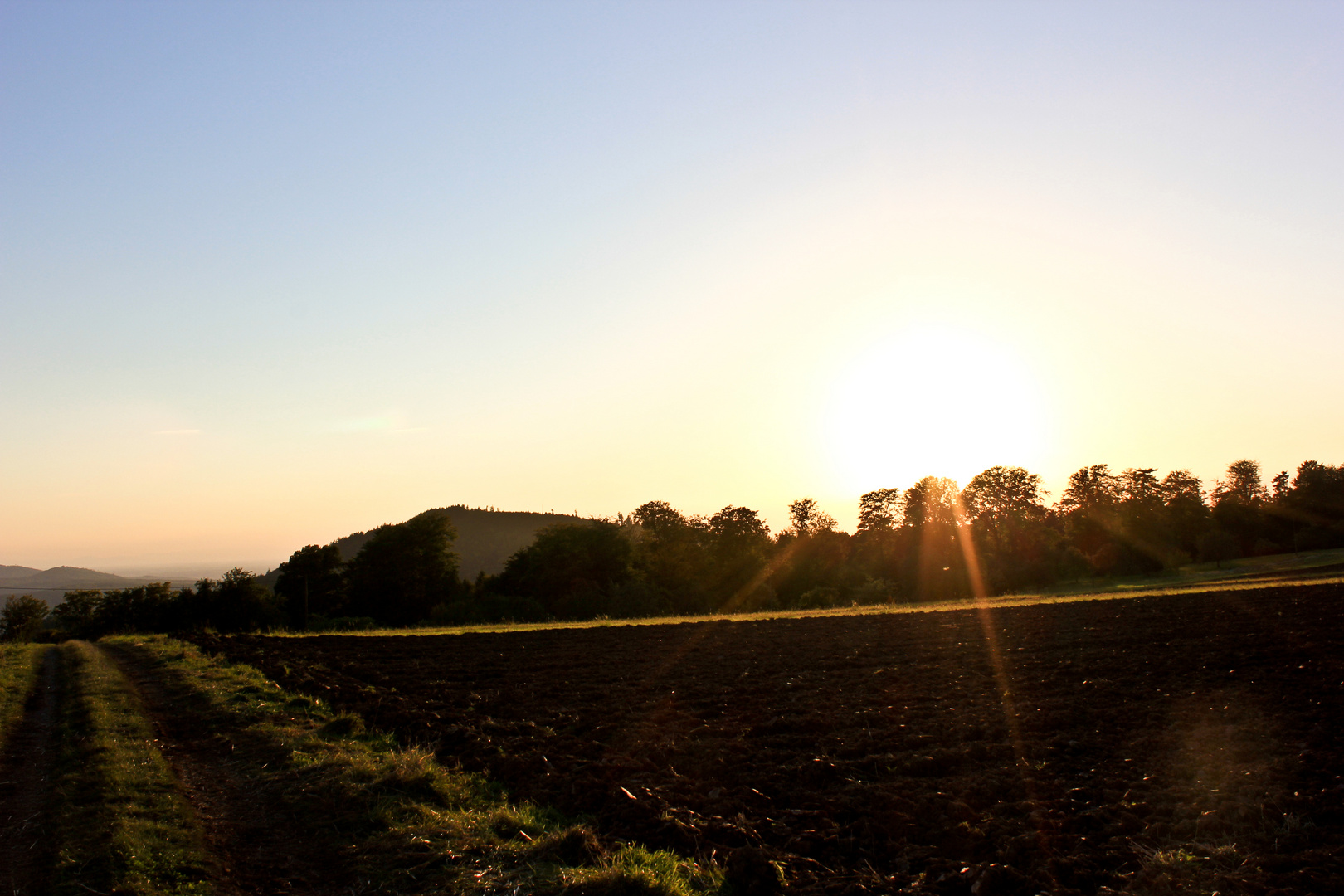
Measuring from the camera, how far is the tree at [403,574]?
55688mm

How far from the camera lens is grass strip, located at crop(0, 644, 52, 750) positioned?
39.9 ft

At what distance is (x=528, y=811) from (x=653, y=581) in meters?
58.3

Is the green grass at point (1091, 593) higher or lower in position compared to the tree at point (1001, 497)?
lower

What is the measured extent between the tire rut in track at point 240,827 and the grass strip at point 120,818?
160mm

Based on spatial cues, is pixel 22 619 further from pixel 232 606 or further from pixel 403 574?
pixel 403 574

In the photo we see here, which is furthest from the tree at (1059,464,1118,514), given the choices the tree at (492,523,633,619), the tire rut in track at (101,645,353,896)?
the tire rut in track at (101,645,353,896)

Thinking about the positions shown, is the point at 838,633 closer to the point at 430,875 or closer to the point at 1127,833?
the point at 1127,833

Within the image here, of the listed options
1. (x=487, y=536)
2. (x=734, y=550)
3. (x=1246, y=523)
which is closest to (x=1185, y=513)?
(x=1246, y=523)

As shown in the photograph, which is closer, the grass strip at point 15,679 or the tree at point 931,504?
the grass strip at point 15,679

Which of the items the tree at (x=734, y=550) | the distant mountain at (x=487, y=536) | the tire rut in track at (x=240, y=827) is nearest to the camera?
the tire rut in track at (x=240, y=827)

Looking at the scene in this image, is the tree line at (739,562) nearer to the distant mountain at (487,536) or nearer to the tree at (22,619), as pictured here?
the tree at (22,619)

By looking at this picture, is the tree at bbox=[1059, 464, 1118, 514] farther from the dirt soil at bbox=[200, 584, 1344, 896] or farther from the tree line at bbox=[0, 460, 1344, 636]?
the dirt soil at bbox=[200, 584, 1344, 896]

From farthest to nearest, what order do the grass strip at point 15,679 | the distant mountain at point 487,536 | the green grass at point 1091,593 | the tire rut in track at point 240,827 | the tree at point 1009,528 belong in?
the distant mountain at point 487,536
the tree at point 1009,528
the green grass at point 1091,593
the grass strip at point 15,679
the tire rut in track at point 240,827

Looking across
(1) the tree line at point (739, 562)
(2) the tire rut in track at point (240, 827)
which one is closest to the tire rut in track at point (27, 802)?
(2) the tire rut in track at point (240, 827)
